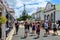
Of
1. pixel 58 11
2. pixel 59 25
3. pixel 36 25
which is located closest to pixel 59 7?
pixel 58 11

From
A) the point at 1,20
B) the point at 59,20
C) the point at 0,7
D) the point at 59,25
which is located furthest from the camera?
the point at 59,20

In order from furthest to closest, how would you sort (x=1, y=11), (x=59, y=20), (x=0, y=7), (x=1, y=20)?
(x=59, y=20) → (x=1, y=11) → (x=0, y=7) → (x=1, y=20)

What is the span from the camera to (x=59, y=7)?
50.7 m

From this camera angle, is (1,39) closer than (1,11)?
Yes

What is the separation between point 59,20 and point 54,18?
5.69 ft

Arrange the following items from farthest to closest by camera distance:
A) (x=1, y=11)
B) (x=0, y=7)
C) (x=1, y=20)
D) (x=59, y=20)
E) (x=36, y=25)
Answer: (x=59, y=20), (x=36, y=25), (x=1, y=11), (x=0, y=7), (x=1, y=20)

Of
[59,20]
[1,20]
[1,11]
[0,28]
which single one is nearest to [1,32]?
[0,28]

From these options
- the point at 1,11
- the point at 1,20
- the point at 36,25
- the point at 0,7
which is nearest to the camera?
the point at 1,20

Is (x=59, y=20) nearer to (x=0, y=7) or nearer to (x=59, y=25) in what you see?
(x=59, y=25)

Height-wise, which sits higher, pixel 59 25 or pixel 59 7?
pixel 59 7

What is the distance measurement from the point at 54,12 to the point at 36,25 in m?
28.6

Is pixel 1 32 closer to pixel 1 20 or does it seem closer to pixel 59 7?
pixel 1 20

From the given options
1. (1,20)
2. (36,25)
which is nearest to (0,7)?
(1,20)

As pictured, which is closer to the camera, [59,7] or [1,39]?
[1,39]
